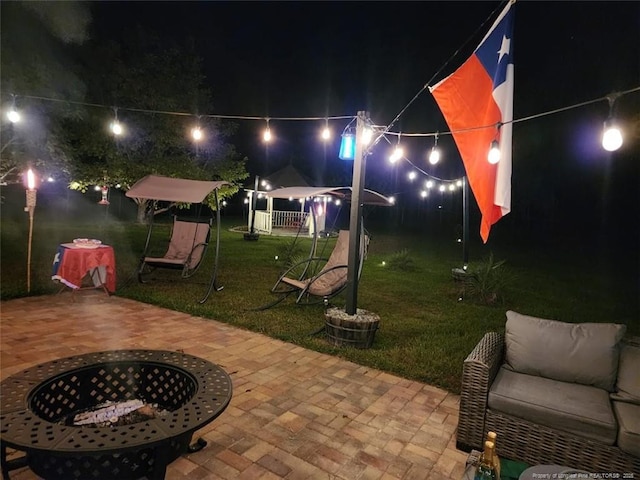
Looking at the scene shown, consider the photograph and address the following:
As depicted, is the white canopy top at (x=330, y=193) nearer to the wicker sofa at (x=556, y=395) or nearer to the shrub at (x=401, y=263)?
the wicker sofa at (x=556, y=395)

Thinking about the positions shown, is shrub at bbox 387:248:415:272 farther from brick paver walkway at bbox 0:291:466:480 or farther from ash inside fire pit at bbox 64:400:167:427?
ash inside fire pit at bbox 64:400:167:427

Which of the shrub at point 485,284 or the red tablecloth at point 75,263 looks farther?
the shrub at point 485,284

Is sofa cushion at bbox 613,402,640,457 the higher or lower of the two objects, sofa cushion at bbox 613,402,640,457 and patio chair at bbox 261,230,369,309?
the lower

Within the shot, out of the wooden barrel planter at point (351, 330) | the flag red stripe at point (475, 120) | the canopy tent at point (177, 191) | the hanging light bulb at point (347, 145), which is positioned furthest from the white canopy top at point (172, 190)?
the flag red stripe at point (475, 120)

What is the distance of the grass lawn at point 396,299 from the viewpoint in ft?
13.9

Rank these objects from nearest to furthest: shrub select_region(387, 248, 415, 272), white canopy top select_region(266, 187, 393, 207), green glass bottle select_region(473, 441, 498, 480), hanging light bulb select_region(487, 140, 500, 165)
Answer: green glass bottle select_region(473, 441, 498, 480) < hanging light bulb select_region(487, 140, 500, 165) < white canopy top select_region(266, 187, 393, 207) < shrub select_region(387, 248, 415, 272)

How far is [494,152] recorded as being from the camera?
286cm

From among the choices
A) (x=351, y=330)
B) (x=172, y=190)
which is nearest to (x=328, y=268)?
(x=351, y=330)

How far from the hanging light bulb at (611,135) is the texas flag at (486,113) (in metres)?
0.64

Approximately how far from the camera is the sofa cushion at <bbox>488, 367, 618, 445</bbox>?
6.93ft

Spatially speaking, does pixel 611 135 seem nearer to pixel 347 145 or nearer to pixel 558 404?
pixel 558 404

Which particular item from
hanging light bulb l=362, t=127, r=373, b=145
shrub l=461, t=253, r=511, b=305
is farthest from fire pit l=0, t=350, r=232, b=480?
shrub l=461, t=253, r=511, b=305

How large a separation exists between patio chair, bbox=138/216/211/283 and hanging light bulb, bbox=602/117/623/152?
579 centimetres

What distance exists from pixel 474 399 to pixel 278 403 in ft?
4.69
